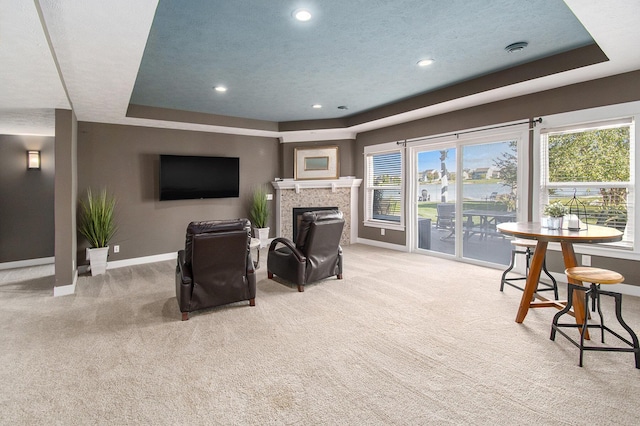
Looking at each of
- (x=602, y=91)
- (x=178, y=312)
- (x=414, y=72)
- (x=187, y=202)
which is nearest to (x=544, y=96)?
(x=602, y=91)

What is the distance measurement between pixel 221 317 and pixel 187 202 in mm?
3743

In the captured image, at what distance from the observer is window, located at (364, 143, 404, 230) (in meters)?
6.77

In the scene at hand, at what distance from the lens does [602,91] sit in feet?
12.9

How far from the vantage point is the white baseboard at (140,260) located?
564 centimetres

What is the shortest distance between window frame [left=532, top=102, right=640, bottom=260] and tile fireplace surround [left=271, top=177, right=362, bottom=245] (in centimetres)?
367

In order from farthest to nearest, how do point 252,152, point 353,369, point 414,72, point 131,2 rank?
point 252,152, point 414,72, point 353,369, point 131,2

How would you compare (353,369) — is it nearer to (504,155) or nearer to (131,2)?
(131,2)

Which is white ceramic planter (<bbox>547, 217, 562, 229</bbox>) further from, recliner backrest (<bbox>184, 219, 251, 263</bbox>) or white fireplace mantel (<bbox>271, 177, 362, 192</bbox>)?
white fireplace mantel (<bbox>271, 177, 362, 192</bbox>)

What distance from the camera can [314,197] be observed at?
7.53 metres

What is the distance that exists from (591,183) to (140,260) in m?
6.99

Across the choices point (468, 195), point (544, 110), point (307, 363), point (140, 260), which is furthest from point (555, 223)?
point (140, 260)

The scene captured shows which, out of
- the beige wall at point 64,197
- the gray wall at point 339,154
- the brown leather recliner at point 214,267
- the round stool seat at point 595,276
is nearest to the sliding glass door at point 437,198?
the gray wall at point 339,154

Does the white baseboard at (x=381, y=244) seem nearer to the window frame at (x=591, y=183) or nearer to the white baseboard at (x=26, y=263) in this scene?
the window frame at (x=591, y=183)

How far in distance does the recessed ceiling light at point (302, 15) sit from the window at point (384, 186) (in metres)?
4.12
